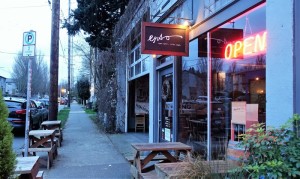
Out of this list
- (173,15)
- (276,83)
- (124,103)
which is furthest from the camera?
(124,103)

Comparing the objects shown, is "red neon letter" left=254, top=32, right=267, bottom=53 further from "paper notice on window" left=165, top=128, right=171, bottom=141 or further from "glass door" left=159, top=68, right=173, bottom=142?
"paper notice on window" left=165, top=128, right=171, bottom=141

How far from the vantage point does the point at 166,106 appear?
9.16 m

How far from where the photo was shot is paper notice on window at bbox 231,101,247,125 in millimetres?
5270

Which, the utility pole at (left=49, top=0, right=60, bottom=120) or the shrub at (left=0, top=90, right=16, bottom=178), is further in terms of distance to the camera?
the utility pole at (left=49, top=0, right=60, bottom=120)

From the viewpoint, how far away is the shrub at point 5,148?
324 centimetres

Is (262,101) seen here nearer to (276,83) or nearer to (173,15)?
(276,83)

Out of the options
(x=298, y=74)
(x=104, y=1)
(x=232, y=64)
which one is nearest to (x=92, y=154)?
(x=232, y=64)

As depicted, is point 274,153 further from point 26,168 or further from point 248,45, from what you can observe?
point 26,168

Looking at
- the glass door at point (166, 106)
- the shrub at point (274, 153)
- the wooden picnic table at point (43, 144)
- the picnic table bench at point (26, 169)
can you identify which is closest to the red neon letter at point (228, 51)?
the shrub at point (274, 153)

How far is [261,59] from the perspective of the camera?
4.83 meters

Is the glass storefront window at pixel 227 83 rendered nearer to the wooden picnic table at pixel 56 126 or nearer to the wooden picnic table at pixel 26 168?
the wooden picnic table at pixel 26 168

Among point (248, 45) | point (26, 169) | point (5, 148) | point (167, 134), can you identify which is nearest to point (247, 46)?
point (248, 45)

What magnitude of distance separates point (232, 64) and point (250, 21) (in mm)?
889

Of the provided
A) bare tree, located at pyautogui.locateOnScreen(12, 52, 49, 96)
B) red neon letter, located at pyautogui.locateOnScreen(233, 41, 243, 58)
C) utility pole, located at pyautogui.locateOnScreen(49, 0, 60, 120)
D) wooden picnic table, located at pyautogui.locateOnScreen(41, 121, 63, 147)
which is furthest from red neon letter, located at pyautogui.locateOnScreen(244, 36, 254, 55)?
bare tree, located at pyautogui.locateOnScreen(12, 52, 49, 96)
